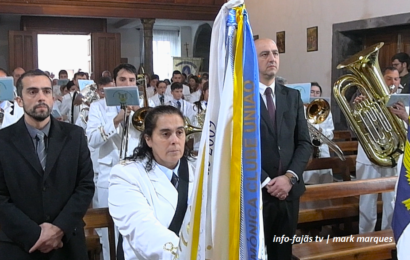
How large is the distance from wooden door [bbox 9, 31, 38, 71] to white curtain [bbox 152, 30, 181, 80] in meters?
5.46

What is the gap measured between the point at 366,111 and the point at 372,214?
94cm

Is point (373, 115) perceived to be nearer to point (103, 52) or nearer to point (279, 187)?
point (279, 187)

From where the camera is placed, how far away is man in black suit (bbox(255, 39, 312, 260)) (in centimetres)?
289

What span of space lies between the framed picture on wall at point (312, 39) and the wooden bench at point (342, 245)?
6682 mm

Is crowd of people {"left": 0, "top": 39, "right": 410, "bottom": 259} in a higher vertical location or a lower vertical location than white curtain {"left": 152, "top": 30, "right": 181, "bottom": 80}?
lower

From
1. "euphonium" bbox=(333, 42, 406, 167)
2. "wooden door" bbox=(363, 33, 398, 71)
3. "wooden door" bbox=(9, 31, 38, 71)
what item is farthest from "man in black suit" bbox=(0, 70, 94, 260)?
"wooden door" bbox=(9, 31, 38, 71)

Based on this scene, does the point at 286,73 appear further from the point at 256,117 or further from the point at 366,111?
the point at 256,117

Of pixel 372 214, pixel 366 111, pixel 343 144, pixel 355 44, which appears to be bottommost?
pixel 372 214

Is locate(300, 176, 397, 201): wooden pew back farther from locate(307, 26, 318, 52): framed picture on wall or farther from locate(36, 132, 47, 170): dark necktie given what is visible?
locate(307, 26, 318, 52): framed picture on wall

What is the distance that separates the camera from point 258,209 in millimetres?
1643

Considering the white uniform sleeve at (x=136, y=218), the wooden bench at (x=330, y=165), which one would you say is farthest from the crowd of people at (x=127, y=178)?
the wooden bench at (x=330, y=165)

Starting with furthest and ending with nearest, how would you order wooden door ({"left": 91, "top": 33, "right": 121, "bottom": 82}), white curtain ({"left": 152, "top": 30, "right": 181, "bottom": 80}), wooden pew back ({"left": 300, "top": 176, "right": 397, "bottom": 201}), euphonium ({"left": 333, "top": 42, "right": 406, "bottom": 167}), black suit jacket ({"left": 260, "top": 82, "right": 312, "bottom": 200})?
Result: 1. white curtain ({"left": 152, "top": 30, "right": 181, "bottom": 80})
2. wooden door ({"left": 91, "top": 33, "right": 121, "bottom": 82})
3. euphonium ({"left": 333, "top": 42, "right": 406, "bottom": 167})
4. wooden pew back ({"left": 300, "top": 176, "right": 397, "bottom": 201})
5. black suit jacket ({"left": 260, "top": 82, "right": 312, "bottom": 200})

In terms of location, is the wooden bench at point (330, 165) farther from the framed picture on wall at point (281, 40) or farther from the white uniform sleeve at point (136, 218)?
the framed picture on wall at point (281, 40)

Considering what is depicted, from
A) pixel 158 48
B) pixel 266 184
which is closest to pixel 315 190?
pixel 266 184
